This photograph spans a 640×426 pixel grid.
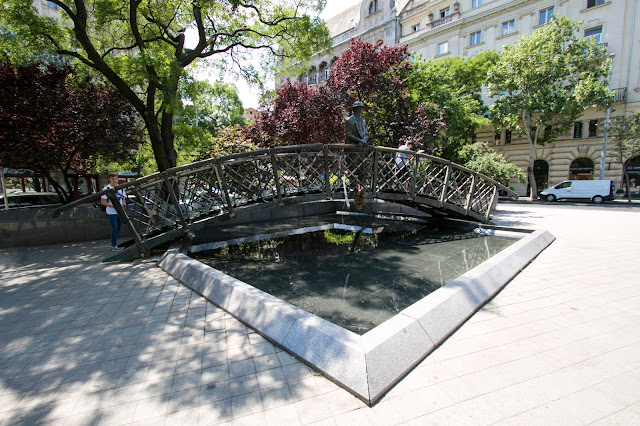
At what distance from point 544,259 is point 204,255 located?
7125 mm

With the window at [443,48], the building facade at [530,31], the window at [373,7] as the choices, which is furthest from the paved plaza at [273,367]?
the window at [373,7]

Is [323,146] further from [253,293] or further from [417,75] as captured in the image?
[417,75]

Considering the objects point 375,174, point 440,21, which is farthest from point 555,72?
point 375,174

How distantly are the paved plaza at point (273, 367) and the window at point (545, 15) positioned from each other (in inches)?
1159

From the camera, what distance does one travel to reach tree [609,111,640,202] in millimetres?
19938

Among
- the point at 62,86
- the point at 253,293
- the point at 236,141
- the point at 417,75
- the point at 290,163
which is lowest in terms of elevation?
the point at 253,293

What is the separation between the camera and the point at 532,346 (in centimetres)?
284

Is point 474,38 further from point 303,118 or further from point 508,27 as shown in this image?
point 303,118

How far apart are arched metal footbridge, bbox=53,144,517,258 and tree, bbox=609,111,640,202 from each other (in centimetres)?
1991

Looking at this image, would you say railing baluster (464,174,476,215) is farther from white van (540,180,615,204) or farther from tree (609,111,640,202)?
tree (609,111,640,202)

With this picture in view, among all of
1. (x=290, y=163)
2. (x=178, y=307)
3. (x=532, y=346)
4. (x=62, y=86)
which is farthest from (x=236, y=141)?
(x=532, y=346)

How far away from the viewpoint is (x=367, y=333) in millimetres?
2660

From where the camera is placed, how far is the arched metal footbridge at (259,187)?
6445 mm

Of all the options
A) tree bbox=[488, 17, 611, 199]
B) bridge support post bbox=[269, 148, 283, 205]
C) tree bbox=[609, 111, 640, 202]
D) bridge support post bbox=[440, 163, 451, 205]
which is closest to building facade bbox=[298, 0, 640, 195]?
tree bbox=[609, 111, 640, 202]
